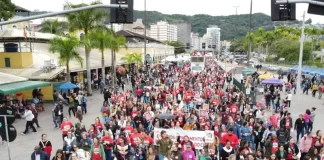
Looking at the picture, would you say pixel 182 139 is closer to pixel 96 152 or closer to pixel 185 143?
pixel 185 143

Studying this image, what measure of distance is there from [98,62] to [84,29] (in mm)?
8071

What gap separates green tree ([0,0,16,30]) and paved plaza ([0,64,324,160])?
53.3 ft

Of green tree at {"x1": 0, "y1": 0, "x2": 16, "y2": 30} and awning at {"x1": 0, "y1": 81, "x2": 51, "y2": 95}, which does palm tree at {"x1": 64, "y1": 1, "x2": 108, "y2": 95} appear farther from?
green tree at {"x1": 0, "y1": 0, "x2": 16, "y2": 30}

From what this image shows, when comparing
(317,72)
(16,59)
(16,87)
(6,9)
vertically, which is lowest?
(317,72)

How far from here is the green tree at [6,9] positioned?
37375 mm

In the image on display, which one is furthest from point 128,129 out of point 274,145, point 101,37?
point 101,37

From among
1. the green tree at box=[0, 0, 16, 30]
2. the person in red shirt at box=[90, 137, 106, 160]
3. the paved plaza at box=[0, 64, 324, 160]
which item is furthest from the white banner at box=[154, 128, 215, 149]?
the green tree at box=[0, 0, 16, 30]

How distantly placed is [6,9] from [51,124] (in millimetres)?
25862

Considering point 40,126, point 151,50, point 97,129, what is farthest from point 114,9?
point 151,50

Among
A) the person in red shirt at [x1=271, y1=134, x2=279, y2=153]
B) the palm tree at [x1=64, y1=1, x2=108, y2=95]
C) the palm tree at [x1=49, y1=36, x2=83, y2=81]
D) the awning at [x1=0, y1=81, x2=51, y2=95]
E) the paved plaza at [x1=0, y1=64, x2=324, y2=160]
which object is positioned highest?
the palm tree at [x1=64, y1=1, x2=108, y2=95]

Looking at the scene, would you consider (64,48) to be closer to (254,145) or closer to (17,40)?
(17,40)

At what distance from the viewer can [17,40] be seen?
1103 inches

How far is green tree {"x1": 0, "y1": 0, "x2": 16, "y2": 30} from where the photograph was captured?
123 ft

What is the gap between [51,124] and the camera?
18.4 m
